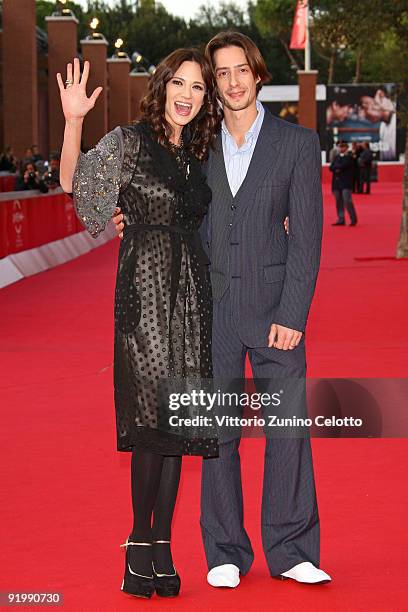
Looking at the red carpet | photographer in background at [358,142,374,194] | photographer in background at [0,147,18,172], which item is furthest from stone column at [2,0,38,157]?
the red carpet

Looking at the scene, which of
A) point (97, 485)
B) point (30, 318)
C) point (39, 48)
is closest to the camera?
point (97, 485)

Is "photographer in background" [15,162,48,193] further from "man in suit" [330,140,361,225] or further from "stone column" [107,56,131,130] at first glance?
"stone column" [107,56,131,130]

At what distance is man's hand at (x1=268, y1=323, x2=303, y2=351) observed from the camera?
5547 millimetres

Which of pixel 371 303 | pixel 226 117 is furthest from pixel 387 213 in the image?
pixel 226 117

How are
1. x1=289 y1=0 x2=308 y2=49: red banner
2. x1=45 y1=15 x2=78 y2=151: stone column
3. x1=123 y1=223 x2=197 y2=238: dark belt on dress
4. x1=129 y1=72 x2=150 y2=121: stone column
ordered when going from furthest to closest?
x1=129 y1=72 x2=150 y2=121: stone column, x1=289 y1=0 x2=308 y2=49: red banner, x1=45 y1=15 x2=78 y2=151: stone column, x1=123 y1=223 x2=197 y2=238: dark belt on dress

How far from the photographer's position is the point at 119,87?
245 feet

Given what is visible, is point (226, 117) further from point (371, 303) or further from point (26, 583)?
point (371, 303)

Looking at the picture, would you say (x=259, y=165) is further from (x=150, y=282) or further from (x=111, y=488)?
(x=111, y=488)

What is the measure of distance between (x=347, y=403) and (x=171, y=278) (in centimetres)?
391

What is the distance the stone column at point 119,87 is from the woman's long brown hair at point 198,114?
68.8 meters

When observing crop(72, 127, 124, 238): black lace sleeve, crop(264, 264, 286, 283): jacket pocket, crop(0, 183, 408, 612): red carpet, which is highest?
crop(72, 127, 124, 238): black lace sleeve

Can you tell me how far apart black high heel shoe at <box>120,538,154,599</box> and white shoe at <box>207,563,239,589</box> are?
254mm

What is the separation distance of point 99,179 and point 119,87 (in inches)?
2767

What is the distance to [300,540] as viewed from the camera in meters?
5.67
